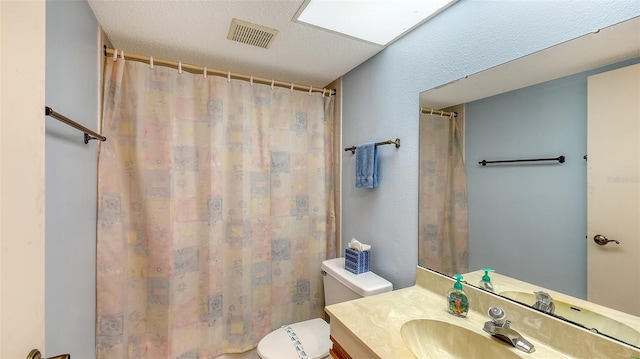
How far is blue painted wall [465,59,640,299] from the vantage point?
2.74ft

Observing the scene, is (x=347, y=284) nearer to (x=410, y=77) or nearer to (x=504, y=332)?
(x=504, y=332)

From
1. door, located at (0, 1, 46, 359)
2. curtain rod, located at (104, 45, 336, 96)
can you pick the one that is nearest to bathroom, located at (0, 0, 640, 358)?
door, located at (0, 1, 46, 359)

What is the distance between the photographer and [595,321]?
30.9 inches

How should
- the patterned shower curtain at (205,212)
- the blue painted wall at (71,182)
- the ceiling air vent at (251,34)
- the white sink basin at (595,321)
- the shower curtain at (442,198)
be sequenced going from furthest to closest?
1. the patterned shower curtain at (205,212)
2. the ceiling air vent at (251,34)
3. the shower curtain at (442,198)
4. the blue painted wall at (71,182)
5. the white sink basin at (595,321)

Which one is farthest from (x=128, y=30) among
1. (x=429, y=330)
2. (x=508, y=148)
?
(x=429, y=330)

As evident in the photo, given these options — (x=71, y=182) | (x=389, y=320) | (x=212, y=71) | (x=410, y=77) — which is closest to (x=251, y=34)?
(x=212, y=71)

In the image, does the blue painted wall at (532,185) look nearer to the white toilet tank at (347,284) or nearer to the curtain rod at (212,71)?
the white toilet tank at (347,284)

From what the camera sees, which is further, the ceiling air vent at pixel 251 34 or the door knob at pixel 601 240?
the ceiling air vent at pixel 251 34

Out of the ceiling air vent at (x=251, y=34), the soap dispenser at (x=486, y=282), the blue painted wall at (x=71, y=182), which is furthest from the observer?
the ceiling air vent at (x=251, y=34)

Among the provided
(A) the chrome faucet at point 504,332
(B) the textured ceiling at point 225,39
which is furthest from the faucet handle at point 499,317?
(B) the textured ceiling at point 225,39

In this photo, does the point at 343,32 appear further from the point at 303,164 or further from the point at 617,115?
the point at 617,115

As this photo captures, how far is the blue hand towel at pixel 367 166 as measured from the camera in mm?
1609

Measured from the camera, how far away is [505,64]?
39.3 inches

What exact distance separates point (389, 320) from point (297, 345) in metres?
0.72
